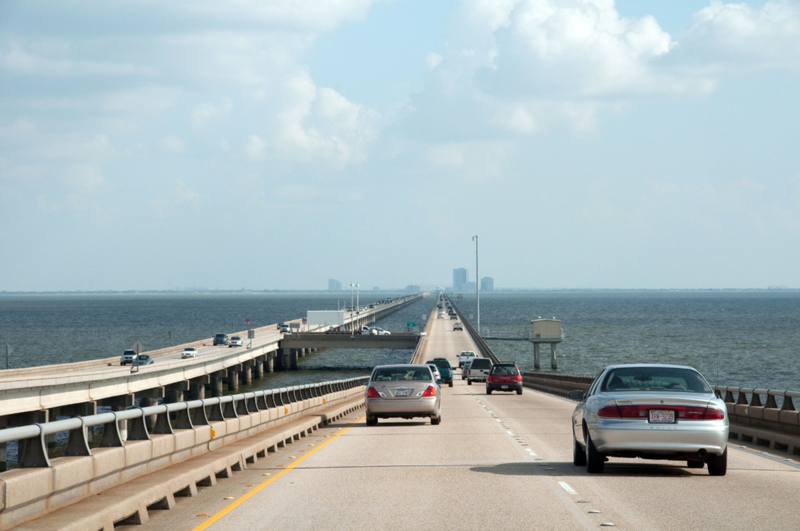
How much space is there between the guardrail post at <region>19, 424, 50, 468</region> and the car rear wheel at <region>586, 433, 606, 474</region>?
751 cm

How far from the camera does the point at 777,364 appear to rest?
278 feet

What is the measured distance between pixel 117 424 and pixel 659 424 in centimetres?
701

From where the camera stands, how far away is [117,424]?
1027cm

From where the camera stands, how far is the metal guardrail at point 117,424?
8.16 meters

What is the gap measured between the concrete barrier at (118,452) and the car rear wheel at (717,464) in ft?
22.4

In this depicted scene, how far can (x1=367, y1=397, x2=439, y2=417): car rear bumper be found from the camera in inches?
895

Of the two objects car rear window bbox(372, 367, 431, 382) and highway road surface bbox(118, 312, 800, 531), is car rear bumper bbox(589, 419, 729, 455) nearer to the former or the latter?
highway road surface bbox(118, 312, 800, 531)

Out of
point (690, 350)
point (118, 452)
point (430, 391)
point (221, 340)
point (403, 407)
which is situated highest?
point (118, 452)

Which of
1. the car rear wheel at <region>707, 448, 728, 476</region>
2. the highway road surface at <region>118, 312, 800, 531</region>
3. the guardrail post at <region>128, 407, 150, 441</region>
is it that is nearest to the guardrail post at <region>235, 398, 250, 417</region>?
the highway road surface at <region>118, 312, 800, 531</region>

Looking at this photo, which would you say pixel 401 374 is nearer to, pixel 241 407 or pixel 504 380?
pixel 241 407

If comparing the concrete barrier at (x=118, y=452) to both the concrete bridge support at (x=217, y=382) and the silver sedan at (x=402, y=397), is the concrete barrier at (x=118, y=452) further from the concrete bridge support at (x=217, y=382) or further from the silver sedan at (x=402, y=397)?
the concrete bridge support at (x=217, y=382)

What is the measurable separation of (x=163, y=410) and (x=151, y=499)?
250cm

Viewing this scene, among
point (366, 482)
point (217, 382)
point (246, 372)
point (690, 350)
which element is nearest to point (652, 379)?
point (366, 482)

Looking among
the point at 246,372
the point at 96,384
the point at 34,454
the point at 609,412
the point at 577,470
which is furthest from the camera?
the point at 246,372
